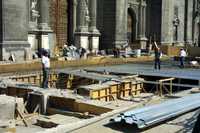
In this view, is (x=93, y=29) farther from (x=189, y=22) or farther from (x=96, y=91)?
(x=189, y=22)

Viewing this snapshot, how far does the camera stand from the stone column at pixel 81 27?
37.2 m

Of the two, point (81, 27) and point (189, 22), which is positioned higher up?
point (189, 22)

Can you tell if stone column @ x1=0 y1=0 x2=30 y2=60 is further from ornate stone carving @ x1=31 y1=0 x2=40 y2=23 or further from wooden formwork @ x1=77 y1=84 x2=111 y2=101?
wooden formwork @ x1=77 y1=84 x2=111 y2=101

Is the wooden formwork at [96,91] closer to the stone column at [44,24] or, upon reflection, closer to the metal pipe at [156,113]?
the metal pipe at [156,113]

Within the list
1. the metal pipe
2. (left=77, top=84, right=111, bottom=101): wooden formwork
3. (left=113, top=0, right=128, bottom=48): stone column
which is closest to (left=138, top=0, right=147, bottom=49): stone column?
(left=113, top=0, right=128, bottom=48): stone column

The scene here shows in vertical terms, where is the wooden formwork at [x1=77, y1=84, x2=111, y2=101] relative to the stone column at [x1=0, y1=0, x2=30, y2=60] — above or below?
below

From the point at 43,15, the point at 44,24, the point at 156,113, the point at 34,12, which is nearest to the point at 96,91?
the point at 156,113

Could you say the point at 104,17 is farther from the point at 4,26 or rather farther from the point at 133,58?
the point at 4,26

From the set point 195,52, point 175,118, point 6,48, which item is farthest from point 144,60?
point 175,118

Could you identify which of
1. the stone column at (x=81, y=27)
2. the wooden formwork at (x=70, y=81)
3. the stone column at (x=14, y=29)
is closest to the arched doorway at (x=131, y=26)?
the stone column at (x=81, y=27)

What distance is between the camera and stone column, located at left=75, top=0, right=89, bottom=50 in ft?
122

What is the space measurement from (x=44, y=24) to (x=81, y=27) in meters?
5.08

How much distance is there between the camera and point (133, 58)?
36.5 m

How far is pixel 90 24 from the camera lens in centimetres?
3888
